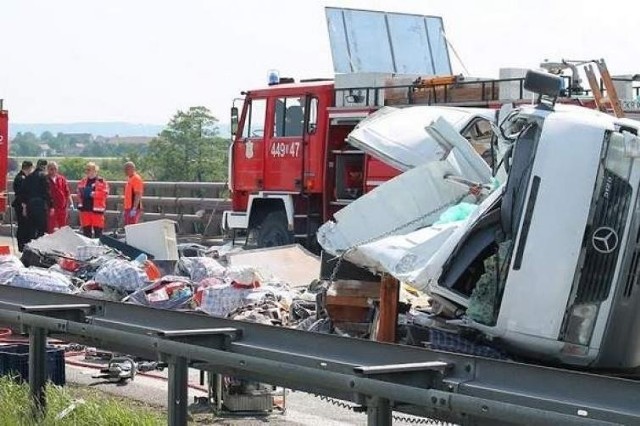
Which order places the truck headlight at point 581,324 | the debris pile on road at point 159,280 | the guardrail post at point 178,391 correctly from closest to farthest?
the guardrail post at point 178,391 < the truck headlight at point 581,324 < the debris pile on road at point 159,280

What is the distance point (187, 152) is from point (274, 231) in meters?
20.3

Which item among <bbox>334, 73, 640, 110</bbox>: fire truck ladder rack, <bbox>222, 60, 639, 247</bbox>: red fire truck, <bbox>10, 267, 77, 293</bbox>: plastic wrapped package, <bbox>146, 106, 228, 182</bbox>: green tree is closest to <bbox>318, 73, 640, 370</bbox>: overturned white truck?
<bbox>10, 267, 77, 293</bbox>: plastic wrapped package

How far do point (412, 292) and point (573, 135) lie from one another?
3232 mm

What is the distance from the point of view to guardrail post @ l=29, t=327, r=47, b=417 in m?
7.93

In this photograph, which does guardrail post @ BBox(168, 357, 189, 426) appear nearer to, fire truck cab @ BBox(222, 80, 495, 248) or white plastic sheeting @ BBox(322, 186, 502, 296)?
white plastic sheeting @ BBox(322, 186, 502, 296)

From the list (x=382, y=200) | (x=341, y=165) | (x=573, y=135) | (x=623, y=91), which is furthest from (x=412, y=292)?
(x=341, y=165)

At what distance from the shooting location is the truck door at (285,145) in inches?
800

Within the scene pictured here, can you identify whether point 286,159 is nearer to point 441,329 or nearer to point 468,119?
point 468,119

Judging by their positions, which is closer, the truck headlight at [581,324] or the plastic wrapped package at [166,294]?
the truck headlight at [581,324]

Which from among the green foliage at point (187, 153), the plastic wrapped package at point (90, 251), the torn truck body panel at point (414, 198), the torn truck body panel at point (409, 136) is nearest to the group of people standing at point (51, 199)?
the plastic wrapped package at point (90, 251)

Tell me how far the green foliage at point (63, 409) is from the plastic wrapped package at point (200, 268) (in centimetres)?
555

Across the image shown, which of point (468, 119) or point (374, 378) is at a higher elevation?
point (468, 119)

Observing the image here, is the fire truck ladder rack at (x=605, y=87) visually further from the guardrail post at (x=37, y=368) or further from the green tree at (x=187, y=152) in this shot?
the green tree at (x=187, y=152)

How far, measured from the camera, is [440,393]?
516 centimetres
